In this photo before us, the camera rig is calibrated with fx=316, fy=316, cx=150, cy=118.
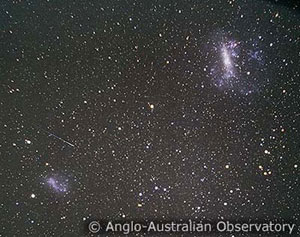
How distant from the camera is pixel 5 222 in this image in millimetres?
425

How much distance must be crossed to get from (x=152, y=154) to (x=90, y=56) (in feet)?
0.49

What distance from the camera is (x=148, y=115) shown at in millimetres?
411

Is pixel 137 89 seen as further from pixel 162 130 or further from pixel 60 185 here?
pixel 60 185

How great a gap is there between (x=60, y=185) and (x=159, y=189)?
0.43ft

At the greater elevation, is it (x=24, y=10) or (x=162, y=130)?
(x=24, y=10)

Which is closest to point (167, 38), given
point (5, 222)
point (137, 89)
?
point (137, 89)

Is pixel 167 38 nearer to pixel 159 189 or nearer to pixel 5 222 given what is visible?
pixel 159 189

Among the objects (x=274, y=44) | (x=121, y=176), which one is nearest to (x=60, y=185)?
(x=121, y=176)

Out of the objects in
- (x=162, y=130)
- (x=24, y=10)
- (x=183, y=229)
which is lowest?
(x=183, y=229)

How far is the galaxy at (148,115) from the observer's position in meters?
0.40

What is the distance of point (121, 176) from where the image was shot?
1.38ft

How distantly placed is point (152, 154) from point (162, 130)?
0.03 m

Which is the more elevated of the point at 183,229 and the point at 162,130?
the point at 162,130

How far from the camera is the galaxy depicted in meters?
0.40
